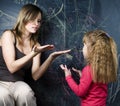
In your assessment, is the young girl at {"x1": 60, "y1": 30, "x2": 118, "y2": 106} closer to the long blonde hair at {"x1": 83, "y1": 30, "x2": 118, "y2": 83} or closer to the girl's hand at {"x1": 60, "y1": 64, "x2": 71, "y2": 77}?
the long blonde hair at {"x1": 83, "y1": 30, "x2": 118, "y2": 83}

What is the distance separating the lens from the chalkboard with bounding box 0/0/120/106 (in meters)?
2.41

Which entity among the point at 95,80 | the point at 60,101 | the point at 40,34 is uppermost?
the point at 40,34

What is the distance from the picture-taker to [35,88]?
250cm

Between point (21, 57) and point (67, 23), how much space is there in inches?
18.2

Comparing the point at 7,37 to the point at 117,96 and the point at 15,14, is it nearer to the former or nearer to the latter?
the point at 15,14

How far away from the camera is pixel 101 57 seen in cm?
201

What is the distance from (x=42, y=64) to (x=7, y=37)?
0.34 m

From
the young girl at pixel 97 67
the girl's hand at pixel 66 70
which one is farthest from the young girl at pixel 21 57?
the young girl at pixel 97 67

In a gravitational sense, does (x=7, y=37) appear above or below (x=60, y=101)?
above

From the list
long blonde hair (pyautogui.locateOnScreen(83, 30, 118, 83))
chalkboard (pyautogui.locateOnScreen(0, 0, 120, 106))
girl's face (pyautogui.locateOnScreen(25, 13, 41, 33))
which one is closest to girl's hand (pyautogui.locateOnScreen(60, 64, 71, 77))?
chalkboard (pyautogui.locateOnScreen(0, 0, 120, 106))

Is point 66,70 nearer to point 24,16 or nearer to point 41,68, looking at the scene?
point 41,68

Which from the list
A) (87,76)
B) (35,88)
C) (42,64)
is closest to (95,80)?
(87,76)

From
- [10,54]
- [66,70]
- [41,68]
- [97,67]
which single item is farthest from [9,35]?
[97,67]

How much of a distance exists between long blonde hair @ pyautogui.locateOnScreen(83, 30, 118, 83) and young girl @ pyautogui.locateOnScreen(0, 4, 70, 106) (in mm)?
223
